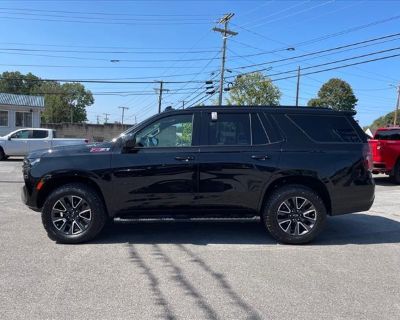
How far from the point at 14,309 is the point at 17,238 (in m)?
2.74

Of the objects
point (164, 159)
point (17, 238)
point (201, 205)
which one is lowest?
point (17, 238)

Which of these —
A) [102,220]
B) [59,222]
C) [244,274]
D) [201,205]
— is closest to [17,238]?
[59,222]

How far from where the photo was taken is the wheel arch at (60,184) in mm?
6535

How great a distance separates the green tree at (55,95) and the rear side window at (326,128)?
9829 cm

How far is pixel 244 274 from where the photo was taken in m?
5.30

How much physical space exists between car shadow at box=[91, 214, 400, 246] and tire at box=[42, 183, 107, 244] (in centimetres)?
30

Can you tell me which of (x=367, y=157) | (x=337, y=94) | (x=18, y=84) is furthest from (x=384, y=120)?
(x=367, y=157)

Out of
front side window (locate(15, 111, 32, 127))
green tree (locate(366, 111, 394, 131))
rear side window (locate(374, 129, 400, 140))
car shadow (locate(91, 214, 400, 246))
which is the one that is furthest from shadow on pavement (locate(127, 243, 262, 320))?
green tree (locate(366, 111, 394, 131))

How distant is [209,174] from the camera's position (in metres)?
6.55

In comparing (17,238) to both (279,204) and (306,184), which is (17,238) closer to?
(279,204)

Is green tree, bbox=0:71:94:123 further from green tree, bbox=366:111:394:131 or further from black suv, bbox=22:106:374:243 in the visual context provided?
black suv, bbox=22:106:374:243

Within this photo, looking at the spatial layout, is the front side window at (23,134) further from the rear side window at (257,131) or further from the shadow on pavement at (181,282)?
the rear side window at (257,131)

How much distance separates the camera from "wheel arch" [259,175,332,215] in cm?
674

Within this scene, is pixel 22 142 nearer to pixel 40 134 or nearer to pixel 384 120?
pixel 40 134
